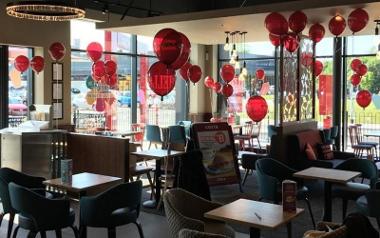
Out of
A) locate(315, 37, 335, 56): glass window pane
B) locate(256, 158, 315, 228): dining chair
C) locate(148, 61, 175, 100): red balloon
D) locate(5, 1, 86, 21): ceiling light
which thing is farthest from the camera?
locate(315, 37, 335, 56): glass window pane

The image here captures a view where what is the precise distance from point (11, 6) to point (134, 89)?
690 centimetres

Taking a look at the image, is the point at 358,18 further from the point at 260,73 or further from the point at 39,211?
the point at 260,73

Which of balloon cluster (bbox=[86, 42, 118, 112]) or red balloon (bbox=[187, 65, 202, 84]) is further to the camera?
red balloon (bbox=[187, 65, 202, 84])

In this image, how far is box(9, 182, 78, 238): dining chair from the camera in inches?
164

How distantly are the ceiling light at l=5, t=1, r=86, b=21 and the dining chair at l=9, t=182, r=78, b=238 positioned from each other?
1.81 metres

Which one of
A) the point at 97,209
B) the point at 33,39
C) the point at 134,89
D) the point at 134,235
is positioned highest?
the point at 33,39

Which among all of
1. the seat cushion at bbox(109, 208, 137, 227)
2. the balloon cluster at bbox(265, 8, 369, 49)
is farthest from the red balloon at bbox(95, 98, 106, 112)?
the seat cushion at bbox(109, 208, 137, 227)

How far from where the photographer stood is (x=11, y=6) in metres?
4.84

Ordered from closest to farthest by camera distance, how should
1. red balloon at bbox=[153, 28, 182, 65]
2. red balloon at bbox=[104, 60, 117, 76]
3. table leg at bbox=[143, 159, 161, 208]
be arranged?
red balloon at bbox=[153, 28, 182, 65] → table leg at bbox=[143, 159, 161, 208] → red balloon at bbox=[104, 60, 117, 76]

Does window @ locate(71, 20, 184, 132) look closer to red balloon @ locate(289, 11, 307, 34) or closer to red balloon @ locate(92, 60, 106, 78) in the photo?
red balloon @ locate(92, 60, 106, 78)

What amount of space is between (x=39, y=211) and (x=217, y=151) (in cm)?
393

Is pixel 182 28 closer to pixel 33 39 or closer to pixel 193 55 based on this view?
pixel 33 39

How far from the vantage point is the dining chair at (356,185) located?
18.8ft

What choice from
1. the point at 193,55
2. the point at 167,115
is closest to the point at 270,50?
the point at 193,55
